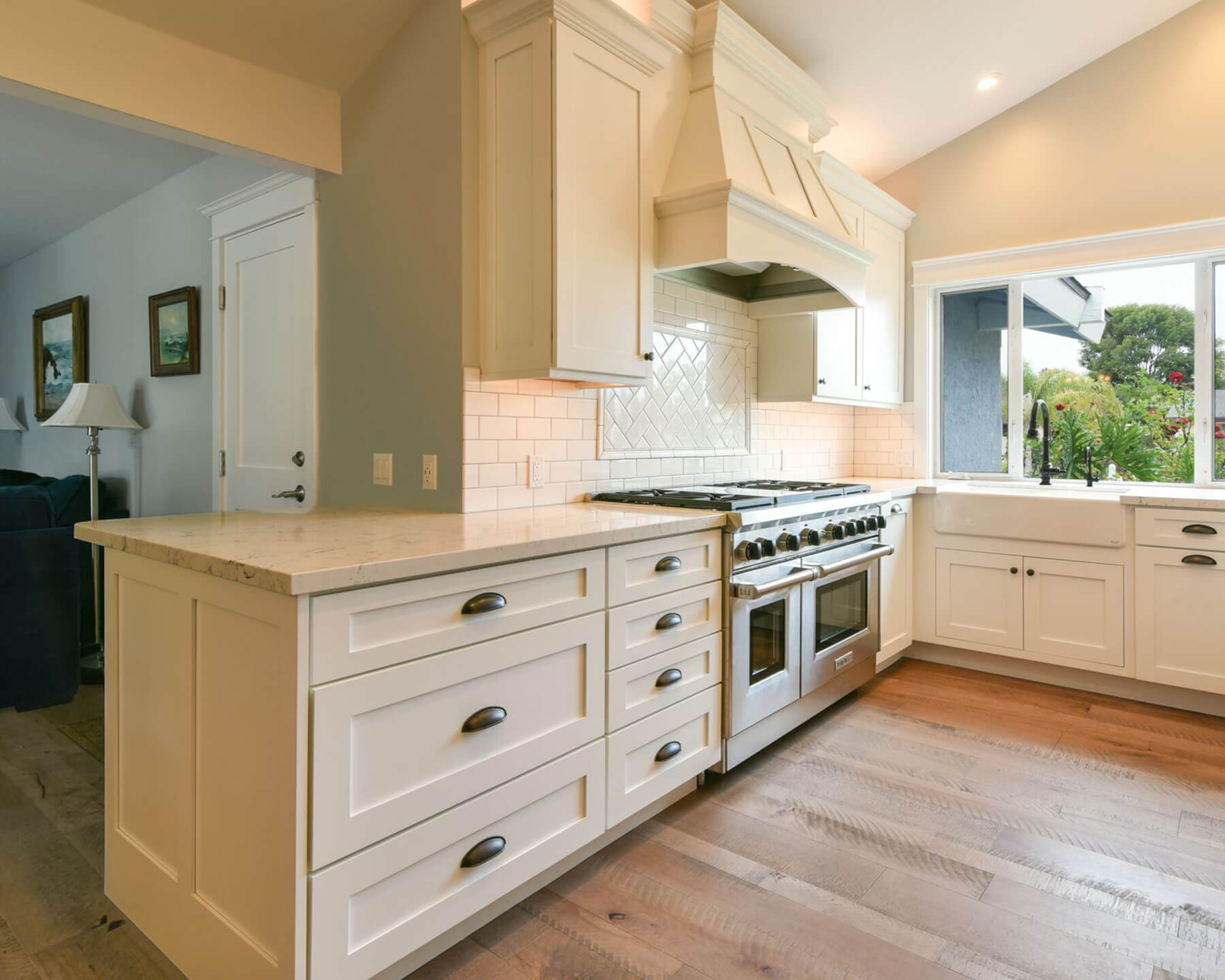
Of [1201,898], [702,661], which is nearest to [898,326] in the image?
[702,661]

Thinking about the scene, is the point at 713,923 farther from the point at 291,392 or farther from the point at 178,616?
the point at 291,392

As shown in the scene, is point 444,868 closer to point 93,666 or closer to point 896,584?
point 896,584

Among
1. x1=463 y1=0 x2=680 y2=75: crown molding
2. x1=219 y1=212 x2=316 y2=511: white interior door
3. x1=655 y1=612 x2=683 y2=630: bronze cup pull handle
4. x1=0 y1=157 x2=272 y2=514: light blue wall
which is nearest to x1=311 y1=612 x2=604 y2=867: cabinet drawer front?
x1=655 y1=612 x2=683 y2=630: bronze cup pull handle

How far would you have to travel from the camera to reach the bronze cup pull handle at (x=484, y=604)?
1588 mm

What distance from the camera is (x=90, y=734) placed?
2.94 m

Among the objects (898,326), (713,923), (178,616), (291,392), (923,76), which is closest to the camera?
(178,616)

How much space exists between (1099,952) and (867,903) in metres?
0.50

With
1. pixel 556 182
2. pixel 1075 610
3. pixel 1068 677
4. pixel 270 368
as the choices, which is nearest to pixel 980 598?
pixel 1075 610

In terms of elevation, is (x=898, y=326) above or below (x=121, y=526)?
above

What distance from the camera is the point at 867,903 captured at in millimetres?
1878

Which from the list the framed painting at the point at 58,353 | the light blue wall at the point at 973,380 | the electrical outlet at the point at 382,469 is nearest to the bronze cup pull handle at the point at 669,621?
the electrical outlet at the point at 382,469

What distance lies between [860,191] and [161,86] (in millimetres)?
3174

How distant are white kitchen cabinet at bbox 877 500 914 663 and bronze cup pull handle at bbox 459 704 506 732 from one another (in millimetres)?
2372

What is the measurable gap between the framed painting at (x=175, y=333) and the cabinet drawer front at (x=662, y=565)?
2.73 m
